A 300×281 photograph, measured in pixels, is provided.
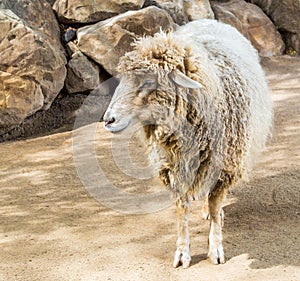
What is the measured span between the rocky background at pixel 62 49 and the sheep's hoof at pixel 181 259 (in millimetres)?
3805

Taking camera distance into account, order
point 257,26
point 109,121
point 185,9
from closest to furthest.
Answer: point 109,121 < point 185,9 < point 257,26

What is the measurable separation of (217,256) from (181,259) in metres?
0.26

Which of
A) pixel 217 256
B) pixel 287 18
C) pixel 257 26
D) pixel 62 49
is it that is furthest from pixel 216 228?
pixel 287 18


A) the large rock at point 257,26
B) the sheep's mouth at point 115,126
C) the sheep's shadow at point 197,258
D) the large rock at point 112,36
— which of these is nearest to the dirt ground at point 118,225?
the sheep's shadow at point 197,258

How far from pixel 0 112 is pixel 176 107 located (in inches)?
155

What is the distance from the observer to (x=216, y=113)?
3.84 metres

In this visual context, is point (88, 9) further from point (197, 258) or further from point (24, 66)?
point (197, 258)

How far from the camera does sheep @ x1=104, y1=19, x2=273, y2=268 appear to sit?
3.62 metres

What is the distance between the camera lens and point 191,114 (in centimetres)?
373

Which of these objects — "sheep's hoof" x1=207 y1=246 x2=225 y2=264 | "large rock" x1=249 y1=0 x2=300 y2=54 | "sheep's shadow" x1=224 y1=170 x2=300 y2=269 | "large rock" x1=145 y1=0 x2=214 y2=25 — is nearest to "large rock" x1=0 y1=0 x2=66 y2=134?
"large rock" x1=145 y1=0 x2=214 y2=25

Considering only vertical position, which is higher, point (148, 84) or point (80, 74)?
point (148, 84)

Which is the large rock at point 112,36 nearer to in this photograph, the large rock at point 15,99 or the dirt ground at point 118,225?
the large rock at point 15,99

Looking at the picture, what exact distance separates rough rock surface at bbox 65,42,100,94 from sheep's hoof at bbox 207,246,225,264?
4415mm

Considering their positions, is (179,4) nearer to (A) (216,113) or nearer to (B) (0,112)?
(B) (0,112)
